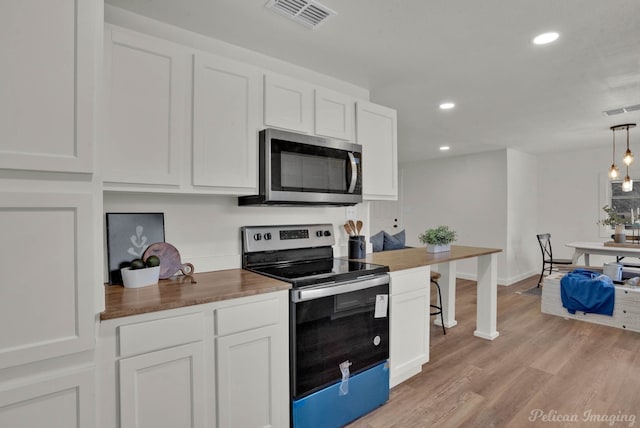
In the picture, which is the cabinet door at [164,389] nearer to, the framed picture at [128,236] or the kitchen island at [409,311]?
the framed picture at [128,236]

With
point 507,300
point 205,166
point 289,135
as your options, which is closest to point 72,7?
point 205,166

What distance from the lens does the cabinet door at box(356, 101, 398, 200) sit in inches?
105

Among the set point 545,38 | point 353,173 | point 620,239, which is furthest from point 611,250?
point 353,173

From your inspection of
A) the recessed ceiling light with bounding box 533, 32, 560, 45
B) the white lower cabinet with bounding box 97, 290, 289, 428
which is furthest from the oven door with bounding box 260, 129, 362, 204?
the recessed ceiling light with bounding box 533, 32, 560, 45

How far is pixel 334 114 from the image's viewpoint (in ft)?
8.11

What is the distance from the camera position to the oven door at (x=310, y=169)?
2051 millimetres

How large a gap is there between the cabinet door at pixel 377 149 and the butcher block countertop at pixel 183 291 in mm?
1253

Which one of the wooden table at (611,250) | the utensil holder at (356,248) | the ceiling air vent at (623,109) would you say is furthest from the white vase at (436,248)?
the wooden table at (611,250)

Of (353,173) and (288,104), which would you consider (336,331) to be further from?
(288,104)

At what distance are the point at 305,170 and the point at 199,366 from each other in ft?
4.22

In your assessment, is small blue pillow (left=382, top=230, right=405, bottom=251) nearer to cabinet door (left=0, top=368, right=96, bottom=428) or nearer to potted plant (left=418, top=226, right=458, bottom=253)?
potted plant (left=418, top=226, right=458, bottom=253)

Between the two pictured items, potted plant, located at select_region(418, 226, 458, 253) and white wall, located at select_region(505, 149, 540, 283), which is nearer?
potted plant, located at select_region(418, 226, 458, 253)

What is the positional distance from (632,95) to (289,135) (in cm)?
341

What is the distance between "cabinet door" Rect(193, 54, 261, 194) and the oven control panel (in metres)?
0.37
